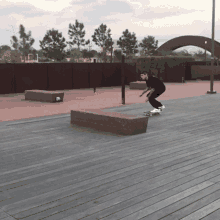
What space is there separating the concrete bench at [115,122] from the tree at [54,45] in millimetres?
62311

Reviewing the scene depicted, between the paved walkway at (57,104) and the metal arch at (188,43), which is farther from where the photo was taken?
the metal arch at (188,43)

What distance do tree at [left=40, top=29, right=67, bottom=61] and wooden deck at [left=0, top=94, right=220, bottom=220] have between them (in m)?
62.7

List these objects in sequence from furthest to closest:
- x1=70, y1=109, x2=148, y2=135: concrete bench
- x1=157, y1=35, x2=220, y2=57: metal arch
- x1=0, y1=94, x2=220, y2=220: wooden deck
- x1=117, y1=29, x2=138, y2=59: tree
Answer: x1=117, y1=29, x2=138, y2=59: tree → x1=157, y1=35, x2=220, y2=57: metal arch → x1=70, y1=109, x2=148, y2=135: concrete bench → x1=0, y1=94, x2=220, y2=220: wooden deck

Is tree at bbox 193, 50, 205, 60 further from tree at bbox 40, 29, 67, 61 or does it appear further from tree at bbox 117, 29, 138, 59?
tree at bbox 40, 29, 67, 61

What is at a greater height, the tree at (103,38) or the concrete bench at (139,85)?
the tree at (103,38)

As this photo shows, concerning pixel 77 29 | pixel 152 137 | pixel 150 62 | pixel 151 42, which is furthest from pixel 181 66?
pixel 151 42

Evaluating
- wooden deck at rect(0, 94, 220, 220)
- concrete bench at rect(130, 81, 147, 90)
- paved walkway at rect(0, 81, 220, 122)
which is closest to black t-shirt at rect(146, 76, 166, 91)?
paved walkway at rect(0, 81, 220, 122)

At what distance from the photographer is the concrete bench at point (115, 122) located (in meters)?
7.54

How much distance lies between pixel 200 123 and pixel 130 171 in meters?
4.77

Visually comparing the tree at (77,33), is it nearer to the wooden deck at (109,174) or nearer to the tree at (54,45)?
the tree at (54,45)

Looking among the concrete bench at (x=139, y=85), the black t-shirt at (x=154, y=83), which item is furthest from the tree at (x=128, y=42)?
the black t-shirt at (x=154, y=83)

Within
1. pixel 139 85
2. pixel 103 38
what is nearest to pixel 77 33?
pixel 103 38

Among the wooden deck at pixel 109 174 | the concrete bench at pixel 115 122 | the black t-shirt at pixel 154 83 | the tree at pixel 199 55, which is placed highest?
the tree at pixel 199 55

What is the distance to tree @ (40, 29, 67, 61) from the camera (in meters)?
69.1
